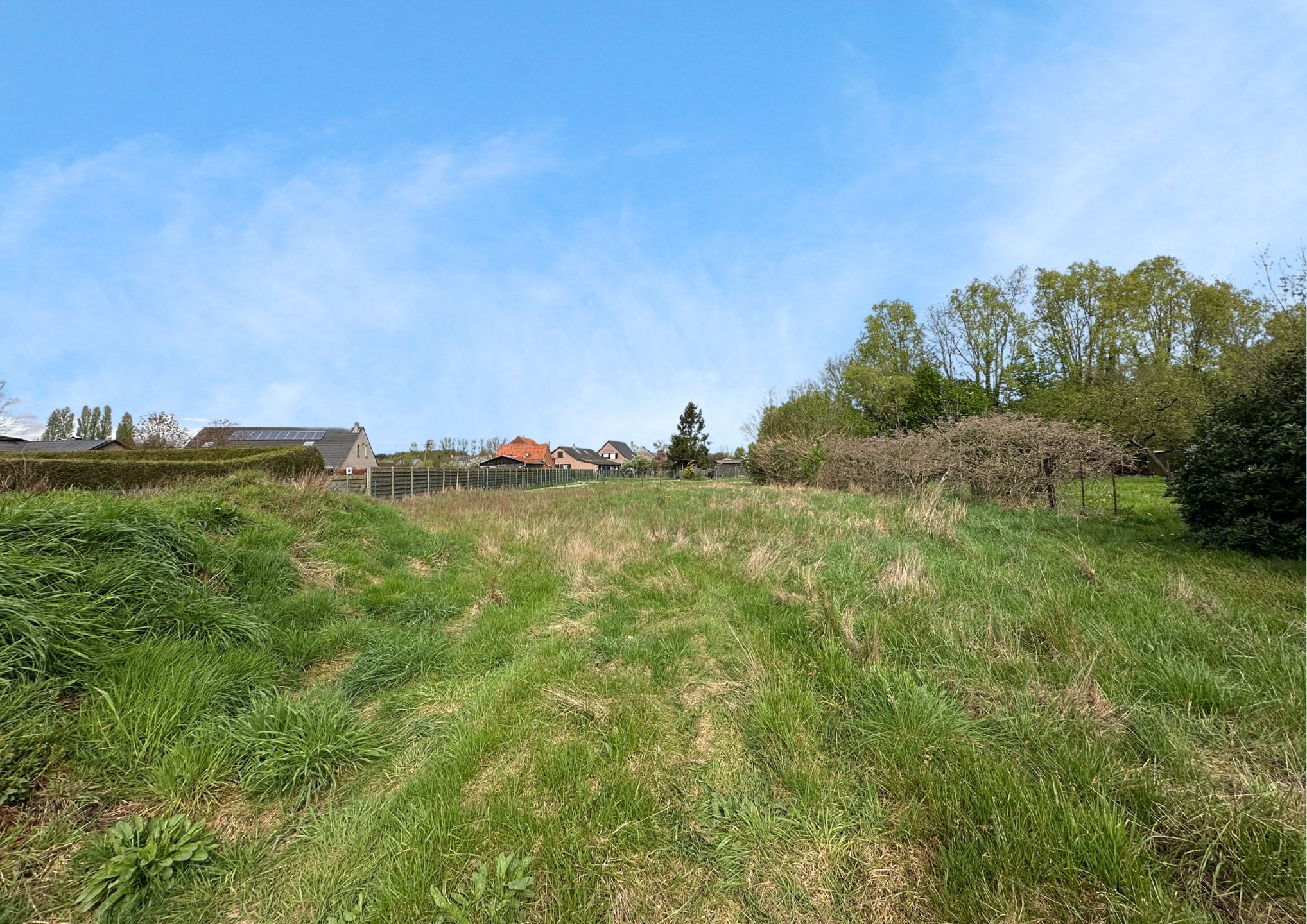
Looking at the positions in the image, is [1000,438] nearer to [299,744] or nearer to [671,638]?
[671,638]

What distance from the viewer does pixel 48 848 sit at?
1875 mm

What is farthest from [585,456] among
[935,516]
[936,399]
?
[935,516]

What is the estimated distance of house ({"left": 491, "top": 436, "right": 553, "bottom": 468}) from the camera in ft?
247

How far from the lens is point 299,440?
46.1 m

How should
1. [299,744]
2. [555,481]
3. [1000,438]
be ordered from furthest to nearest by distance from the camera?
[555,481] → [1000,438] → [299,744]

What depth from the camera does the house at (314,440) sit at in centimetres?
4534

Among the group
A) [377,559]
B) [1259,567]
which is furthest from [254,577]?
[1259,567]

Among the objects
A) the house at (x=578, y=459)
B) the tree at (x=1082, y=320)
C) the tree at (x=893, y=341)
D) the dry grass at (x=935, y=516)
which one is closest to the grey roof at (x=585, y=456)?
the house at (x=578, y=459)

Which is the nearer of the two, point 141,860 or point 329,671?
point 141,860

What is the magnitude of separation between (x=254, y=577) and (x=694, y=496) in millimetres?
12739

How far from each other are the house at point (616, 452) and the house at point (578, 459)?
495 centimetres

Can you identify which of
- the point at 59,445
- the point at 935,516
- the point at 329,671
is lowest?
the point at 329,671

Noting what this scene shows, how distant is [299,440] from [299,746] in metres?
55.5

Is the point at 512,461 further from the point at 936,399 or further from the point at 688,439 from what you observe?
the point at 936,399
